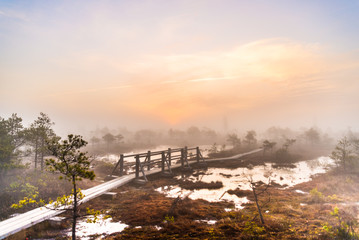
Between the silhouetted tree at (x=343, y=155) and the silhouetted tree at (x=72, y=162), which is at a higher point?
the silhouetted tree at (x=72, y=162)

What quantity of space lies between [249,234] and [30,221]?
754cm

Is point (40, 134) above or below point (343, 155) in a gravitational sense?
above

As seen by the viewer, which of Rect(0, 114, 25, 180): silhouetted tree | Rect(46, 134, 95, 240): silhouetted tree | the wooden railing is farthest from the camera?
the wooden railing

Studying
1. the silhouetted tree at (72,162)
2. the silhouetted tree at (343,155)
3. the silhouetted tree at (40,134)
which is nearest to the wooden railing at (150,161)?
the silhouetted tree at (40,134)

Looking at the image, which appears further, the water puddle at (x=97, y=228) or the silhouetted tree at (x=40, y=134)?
the silhouetted tree at (x=40, y=134)

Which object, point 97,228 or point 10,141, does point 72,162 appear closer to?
point 97,228

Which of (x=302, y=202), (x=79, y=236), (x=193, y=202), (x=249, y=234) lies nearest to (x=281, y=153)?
(x=302, y=202)

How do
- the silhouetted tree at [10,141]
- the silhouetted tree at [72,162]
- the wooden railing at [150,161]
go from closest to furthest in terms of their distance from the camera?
the silhouetted tree at [72,162] → the silhouetted tree at [10,141] → the wooden railing at [150,161]

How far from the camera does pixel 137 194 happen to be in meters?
11.6

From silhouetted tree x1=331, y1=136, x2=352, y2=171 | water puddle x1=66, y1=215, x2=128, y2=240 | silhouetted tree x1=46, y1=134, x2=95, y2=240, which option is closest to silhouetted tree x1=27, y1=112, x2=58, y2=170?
water puddle x1=66, y1=215, x2=128, y2=240

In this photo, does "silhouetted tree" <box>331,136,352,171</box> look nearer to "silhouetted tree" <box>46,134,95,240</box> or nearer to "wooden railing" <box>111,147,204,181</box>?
"wooden railing" <box>111,147,204,181</box>

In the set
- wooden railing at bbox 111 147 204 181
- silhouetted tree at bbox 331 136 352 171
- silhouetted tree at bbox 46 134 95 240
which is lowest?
silhouetted tree at bbox 331 136 352 171

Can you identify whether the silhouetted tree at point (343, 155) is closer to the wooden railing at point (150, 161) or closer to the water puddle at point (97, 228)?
the wooden railing at point (150, 161)

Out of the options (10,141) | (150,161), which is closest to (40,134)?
(10,141)
